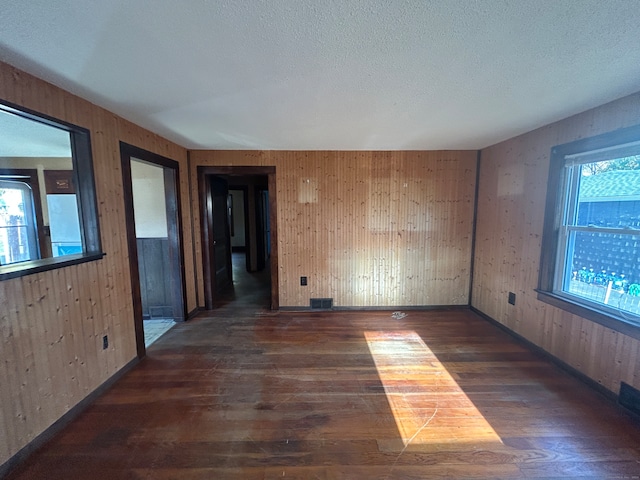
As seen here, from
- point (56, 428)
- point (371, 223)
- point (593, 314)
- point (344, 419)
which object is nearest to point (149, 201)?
point (56, 428)

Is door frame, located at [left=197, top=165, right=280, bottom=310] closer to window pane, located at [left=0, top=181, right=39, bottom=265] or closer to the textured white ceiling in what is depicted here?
the textured white ceiling

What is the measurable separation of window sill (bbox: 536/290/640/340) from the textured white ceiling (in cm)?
168

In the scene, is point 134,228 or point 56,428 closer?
point 56,428

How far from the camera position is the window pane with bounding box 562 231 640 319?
6.33ft

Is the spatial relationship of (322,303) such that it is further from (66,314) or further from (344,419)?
(66,314)

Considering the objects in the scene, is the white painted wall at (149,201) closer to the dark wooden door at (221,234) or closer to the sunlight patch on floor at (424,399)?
the dark wooden door at (221,234)

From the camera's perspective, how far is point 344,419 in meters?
1.79

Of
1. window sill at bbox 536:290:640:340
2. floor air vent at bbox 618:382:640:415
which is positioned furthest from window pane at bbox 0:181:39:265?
floor air vent at bbox 618:382:640:415

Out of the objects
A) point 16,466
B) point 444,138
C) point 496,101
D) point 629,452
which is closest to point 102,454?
point 16,466

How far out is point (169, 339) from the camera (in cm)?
294

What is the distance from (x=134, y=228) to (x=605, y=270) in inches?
167

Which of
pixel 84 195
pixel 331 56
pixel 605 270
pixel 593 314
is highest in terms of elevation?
pixel 331 56

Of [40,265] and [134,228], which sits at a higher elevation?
[134,228]

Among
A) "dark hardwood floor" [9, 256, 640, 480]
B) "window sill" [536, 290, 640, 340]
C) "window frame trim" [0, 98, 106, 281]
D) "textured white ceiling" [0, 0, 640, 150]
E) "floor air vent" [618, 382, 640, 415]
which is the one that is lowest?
"dark hardwood floor" [9, 256, 640, 480]
